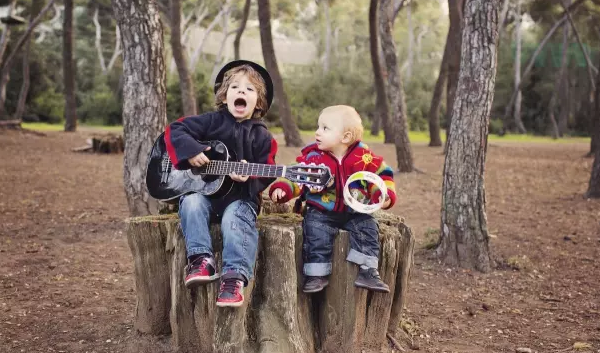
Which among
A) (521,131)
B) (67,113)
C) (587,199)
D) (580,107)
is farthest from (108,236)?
(580,107)

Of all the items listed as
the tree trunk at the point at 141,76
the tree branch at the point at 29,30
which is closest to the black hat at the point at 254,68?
the tree trunk at the point at 141,76

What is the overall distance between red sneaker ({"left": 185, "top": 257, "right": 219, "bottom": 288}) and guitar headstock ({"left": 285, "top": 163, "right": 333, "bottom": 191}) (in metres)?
0.70

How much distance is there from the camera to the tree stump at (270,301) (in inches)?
156

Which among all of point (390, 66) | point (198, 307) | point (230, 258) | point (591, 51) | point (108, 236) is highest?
Result: point (591, 51)

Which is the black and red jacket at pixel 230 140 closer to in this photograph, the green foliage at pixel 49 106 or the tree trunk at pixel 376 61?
the tree trunk at pixel 376 61

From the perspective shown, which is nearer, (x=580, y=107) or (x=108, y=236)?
(x=108, y=236)

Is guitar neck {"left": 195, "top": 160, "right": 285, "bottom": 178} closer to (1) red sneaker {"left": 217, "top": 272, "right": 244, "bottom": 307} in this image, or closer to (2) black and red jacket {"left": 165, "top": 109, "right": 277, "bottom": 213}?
(2) black and red jacket {"left": 165, "top": 109, "right": 277, "bottom": 213}

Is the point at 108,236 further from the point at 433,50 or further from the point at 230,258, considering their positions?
the point at 433,50

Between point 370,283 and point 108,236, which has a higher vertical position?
point 370,283

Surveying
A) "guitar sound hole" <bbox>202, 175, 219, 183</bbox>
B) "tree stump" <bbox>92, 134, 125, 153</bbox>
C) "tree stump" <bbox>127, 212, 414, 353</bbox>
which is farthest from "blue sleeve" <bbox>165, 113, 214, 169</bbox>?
"tree stump" <bbox>92, 134, 125, 153</bbox>

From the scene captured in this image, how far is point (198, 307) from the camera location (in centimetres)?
402

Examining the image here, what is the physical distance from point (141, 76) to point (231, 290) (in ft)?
14.4

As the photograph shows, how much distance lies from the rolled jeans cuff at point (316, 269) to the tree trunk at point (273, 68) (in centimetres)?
1398

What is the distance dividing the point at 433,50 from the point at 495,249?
193ft
